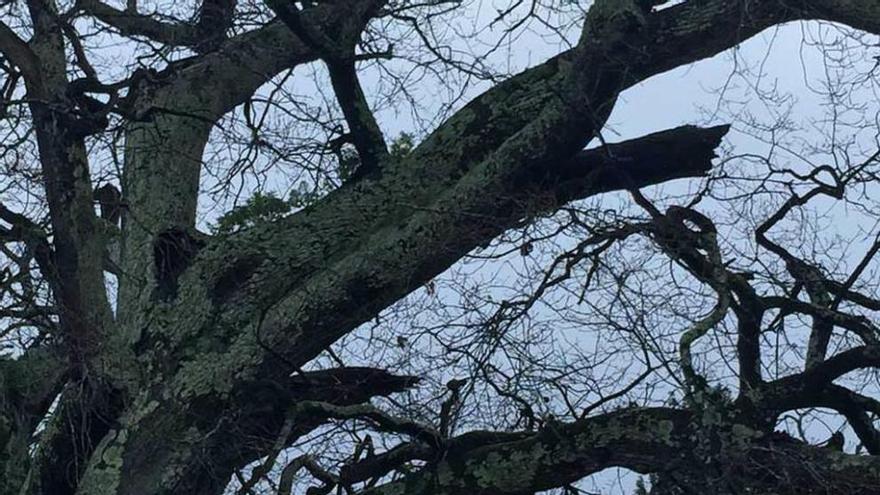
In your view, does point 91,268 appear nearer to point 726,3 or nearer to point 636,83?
point 636,83

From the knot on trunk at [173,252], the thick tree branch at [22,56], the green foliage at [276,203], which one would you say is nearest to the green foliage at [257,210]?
the green foliage at [276,203]

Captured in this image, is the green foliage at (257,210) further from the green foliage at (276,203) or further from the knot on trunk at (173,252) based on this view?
the knot on trunk at (173,252)

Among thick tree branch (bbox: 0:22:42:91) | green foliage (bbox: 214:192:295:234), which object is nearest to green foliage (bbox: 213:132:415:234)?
green foliage (bbox: 214:192:295:234)

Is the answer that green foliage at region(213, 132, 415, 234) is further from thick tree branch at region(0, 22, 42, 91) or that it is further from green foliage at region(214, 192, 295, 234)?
thick tree branch at region(0, 22, 42, 91)

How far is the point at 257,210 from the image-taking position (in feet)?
29.7

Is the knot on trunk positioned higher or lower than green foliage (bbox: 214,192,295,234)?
lower

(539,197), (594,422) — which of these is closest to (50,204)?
(539,197)

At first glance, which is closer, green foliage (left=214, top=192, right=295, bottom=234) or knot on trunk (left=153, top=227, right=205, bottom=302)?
knot on trunk (left=153, top=227, right=205, bottom=302)

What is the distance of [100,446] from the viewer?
6879mm

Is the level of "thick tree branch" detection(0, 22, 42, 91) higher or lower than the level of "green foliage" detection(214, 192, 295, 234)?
lower

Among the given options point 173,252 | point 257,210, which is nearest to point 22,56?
point 173,252

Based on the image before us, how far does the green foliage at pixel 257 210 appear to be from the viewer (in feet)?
28.5

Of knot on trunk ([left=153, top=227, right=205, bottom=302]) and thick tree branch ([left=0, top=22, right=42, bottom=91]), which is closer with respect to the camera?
thick tree branch ([left=0, top=22, right=42, bottom=91])

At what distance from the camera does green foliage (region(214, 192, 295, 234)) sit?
8672mm
